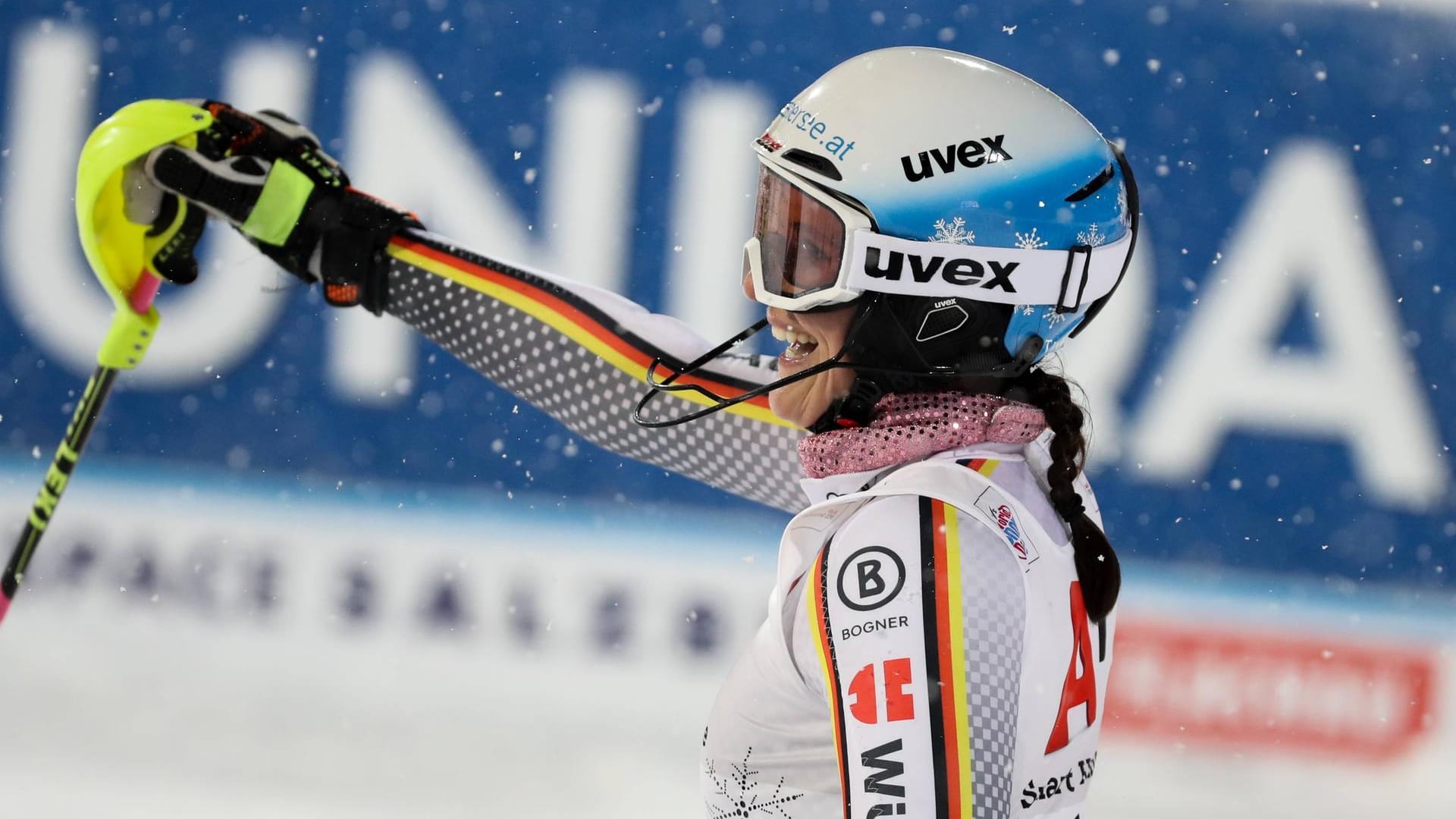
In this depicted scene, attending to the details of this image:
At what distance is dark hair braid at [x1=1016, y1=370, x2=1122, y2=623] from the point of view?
1489 millimetres

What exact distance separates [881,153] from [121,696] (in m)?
2.99

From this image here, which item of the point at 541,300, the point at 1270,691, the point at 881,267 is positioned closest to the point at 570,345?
the point at 541,300

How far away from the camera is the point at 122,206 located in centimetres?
221

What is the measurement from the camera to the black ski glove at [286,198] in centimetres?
210

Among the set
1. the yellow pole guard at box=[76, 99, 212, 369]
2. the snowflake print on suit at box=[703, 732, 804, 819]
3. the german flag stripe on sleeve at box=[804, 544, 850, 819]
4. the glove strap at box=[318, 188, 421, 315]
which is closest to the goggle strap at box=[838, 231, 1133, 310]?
the german flag stripe on sleeve at box=[804, 544, 850, 819]

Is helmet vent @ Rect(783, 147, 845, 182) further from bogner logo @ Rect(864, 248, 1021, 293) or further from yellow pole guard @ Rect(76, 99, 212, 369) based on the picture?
yellow pole guard @ Rect(76, 99, 212, 369)

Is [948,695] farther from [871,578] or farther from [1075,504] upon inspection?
[1075,504]

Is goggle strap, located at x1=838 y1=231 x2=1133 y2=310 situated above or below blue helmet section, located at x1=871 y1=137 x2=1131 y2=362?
below

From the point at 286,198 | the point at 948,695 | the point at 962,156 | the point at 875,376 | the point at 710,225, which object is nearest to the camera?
the point at 948,695

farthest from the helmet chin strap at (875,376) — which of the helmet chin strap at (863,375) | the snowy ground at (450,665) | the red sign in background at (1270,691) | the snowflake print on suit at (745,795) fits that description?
the red sign in background at (1270,691)

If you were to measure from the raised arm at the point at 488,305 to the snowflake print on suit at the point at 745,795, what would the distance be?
55cm

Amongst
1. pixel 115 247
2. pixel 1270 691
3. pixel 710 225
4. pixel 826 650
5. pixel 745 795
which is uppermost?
pixel 710 225

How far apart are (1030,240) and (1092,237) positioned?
9 centimetres

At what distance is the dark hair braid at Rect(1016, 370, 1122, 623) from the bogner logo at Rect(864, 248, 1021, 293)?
0.56 ft
